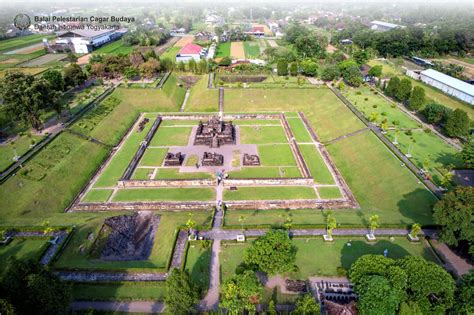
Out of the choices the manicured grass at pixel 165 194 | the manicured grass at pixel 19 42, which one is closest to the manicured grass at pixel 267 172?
the manicured grass at pixel 165 194

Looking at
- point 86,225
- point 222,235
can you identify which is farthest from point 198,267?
point 86,225

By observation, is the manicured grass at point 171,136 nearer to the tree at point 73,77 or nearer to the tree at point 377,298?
the tree at point 73,77

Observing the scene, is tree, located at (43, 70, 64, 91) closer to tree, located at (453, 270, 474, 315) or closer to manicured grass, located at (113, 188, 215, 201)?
manicured grass, located at (113, 188, 215, 201)

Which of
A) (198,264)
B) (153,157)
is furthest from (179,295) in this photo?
(153,157)

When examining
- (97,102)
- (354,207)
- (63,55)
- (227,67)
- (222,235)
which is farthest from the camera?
(63,55)

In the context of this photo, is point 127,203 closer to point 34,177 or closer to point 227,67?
point 34,177

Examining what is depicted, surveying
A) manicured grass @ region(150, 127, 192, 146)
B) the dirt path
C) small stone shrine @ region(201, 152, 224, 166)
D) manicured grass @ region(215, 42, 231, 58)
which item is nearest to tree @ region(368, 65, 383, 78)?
the dirt path
